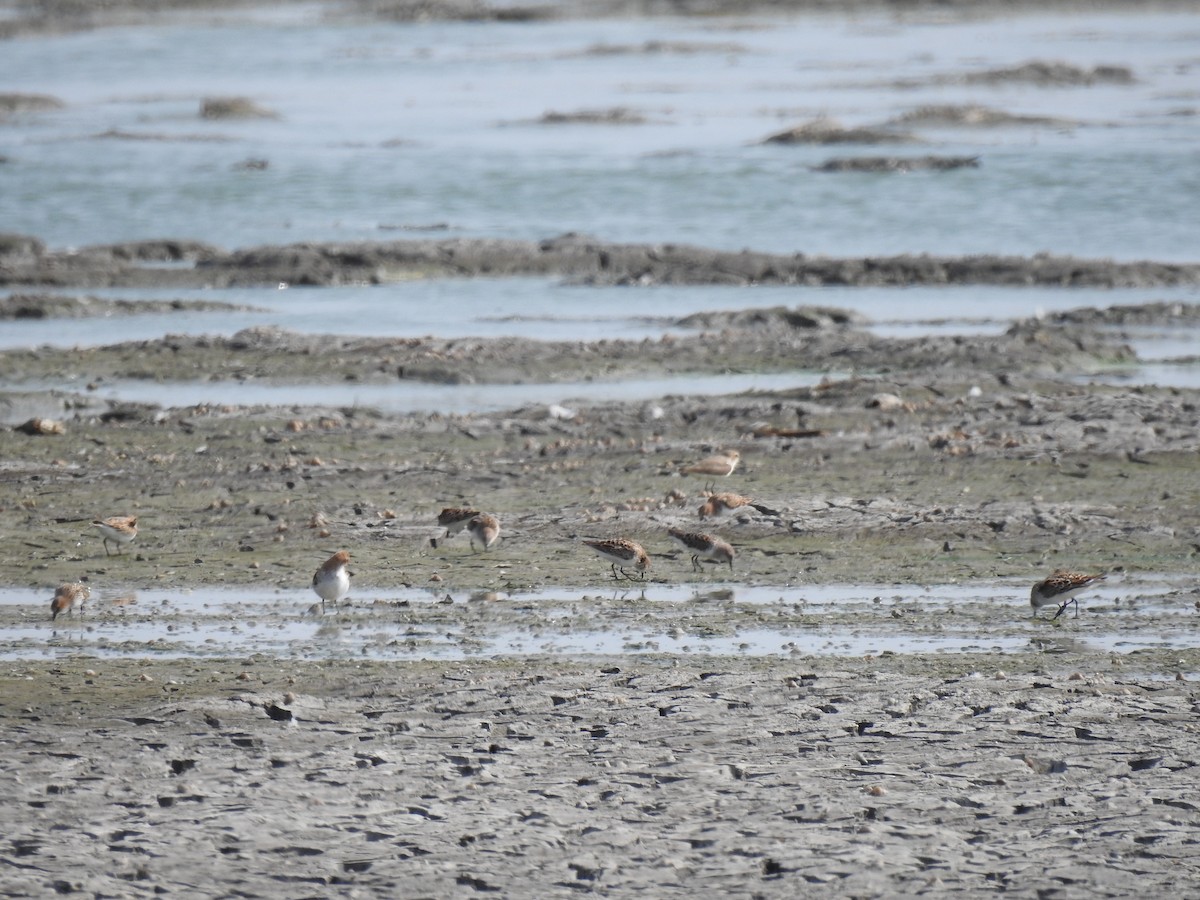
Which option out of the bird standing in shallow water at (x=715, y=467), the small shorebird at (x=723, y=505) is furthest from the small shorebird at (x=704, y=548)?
the bird standing in shallow water at (x=715, y=467)

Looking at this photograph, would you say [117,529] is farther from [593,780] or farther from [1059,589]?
[1059,589]

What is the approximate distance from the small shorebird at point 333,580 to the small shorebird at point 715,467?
167 inches

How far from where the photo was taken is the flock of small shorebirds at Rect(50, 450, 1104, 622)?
10.5 meters

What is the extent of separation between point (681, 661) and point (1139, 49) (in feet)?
220

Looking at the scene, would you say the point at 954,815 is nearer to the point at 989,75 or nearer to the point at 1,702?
the point at 1,702

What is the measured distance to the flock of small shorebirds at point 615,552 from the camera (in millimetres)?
10453

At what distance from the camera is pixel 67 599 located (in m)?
10.6

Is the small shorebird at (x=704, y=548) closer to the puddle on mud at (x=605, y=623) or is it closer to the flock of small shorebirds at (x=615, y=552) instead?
the flock of small shorebirds at (x=615, y=552)

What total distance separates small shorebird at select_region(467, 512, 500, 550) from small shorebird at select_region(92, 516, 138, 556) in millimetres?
2242

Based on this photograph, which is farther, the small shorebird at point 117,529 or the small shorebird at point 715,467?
the small shorebird at point 715,467

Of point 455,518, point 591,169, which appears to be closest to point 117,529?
point 455,518

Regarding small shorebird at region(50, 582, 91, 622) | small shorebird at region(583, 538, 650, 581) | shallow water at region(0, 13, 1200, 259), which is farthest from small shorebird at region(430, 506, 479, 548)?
shallow water at region(0, 13, 1200, 259)

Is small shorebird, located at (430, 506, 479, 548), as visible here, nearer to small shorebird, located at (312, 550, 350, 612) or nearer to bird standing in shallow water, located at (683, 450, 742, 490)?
small shorebird, located at (312, 550, 350, 612)

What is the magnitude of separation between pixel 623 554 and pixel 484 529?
1.20 meters
